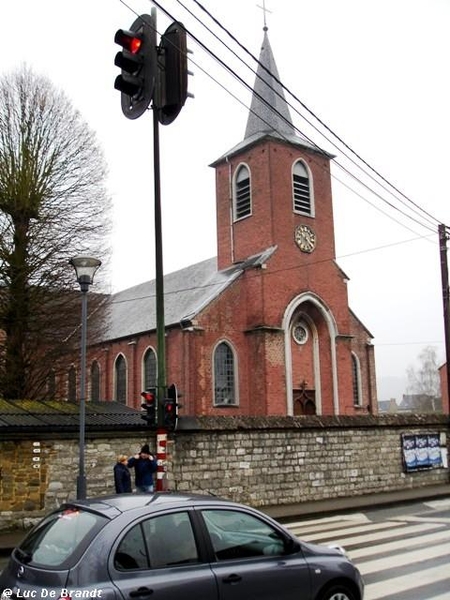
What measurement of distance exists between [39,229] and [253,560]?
1623 cm

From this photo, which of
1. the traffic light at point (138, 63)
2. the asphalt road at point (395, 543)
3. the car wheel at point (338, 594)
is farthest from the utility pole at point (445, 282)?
the car wheel at point (338, 594)

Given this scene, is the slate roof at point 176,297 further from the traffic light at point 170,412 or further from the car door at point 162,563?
the car door at point 162,563

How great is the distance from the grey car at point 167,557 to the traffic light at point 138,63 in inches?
265

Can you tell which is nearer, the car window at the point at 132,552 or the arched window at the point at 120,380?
the car window at the point at 132,552

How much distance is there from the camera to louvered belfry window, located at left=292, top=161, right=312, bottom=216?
110ft

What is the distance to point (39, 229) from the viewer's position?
64.8 ft

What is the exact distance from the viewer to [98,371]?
4100cm

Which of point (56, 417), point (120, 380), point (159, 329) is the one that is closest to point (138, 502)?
point (159, 329)

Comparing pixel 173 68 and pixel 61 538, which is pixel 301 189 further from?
pixel 61 538

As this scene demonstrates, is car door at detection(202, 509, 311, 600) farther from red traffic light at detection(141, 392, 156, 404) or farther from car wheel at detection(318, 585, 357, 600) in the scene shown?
red traffic light at detection(141, 392, 156, 404)

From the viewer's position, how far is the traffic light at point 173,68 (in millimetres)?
10703

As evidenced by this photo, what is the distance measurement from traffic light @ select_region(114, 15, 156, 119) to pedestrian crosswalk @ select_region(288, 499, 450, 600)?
7443 millimetres

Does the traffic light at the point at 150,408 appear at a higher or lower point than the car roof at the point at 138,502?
higher

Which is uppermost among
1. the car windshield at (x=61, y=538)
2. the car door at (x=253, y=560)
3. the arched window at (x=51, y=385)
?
the arched window at (x=51, y=385)
